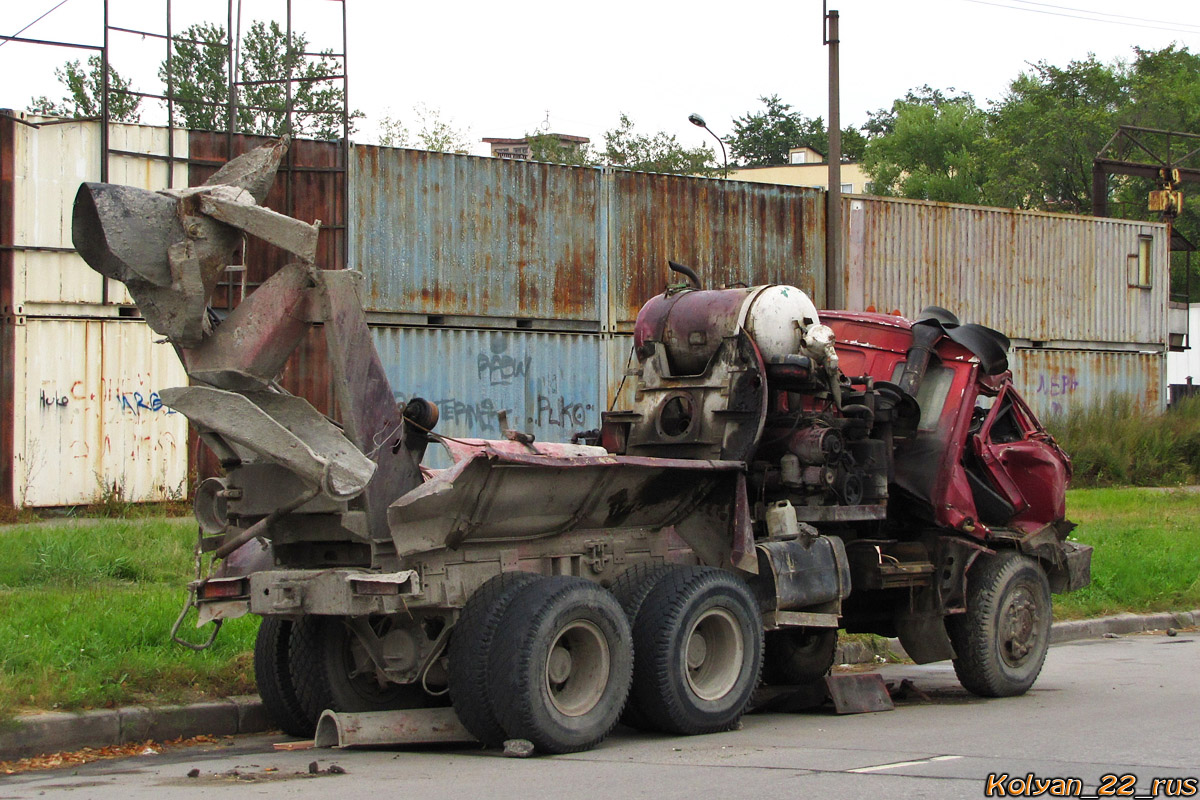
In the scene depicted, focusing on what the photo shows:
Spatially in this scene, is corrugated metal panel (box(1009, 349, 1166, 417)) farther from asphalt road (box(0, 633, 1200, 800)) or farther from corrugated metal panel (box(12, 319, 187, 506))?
asphalt road (box(0, 633, 1200, 800))

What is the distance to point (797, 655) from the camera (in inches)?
382

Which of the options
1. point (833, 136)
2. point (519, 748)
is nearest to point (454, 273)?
point (833, 136)

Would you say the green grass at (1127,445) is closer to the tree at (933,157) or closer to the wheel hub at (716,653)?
the wheel hub at (716,653)

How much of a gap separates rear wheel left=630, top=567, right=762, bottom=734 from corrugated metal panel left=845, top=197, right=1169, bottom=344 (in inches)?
688

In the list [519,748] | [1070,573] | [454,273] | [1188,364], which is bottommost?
[519,748]

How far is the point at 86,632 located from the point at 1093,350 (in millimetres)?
24048

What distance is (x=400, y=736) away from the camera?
7.48 metres

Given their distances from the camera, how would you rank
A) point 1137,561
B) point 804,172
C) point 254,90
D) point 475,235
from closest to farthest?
point 1137,561 < point 475,235 < point 254,90 < point 804,172

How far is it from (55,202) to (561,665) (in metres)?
13.1

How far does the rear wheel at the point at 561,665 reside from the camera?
719 centimetres

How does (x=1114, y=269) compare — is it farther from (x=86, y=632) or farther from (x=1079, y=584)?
(x=86, y=632)

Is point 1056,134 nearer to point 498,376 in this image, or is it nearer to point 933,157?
point 933,157

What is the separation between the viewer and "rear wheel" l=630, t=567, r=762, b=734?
26.0 feet

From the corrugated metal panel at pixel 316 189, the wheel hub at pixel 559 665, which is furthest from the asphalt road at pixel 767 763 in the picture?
the corrugated metal panel at pixel 316 189
